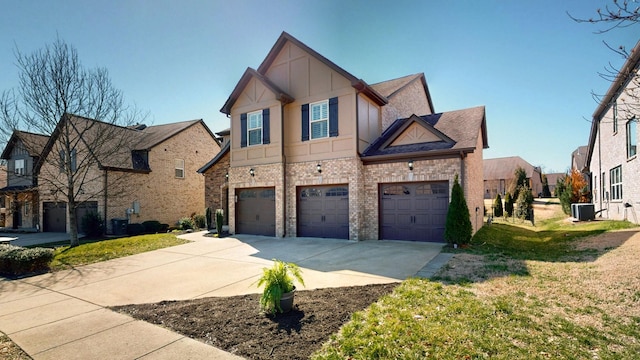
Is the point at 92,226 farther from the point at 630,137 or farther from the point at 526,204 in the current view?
the point at 630,137

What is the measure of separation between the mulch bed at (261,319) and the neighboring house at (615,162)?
11.8 metres

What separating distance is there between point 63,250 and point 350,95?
44.4 ft

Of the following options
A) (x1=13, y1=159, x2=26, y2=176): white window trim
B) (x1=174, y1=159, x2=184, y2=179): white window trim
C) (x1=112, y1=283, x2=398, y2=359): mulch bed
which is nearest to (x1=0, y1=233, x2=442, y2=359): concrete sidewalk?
(x1=112, y1=283, x2=398, y2=359): mulch bed

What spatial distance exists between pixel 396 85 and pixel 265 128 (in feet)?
25.5

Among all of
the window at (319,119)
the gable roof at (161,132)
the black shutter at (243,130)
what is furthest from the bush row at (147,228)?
the window at (319,119)

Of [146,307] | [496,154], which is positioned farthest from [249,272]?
[496,154]

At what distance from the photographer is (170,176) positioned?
22844 millimetres

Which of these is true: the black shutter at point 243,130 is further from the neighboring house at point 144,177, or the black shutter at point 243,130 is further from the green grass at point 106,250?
the neighboring house at point 144,177

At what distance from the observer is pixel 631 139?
48.3ft

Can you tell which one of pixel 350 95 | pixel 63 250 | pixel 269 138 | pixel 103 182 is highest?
pixel 350 95

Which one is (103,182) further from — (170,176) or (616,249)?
(616,249)

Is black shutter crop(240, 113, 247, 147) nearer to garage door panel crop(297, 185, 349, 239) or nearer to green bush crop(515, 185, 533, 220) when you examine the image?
garage door panel crop(297, 185, 349, 239)

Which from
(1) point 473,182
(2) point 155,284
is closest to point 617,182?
(1) point 473,182

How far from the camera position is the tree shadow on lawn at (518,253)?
7.14 meters
